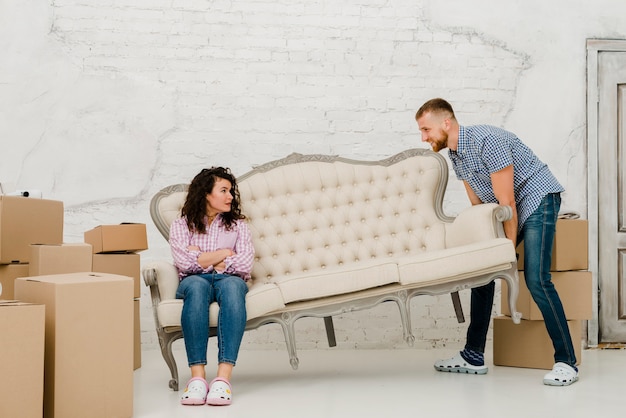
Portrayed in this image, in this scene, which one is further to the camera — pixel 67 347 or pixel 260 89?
pixel 260 89

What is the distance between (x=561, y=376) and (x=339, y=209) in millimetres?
1431

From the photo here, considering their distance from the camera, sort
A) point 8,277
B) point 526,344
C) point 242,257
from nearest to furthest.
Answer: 1. point 8,277
2. point 242,257
3. point 526,344

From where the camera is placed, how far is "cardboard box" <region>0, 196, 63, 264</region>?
9.86 feet

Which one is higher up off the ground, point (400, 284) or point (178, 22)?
point (178, 22)

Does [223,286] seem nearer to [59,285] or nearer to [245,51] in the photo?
[59,285]

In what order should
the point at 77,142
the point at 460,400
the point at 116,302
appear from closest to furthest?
the point at 116,302 → the point at 460,400 → the point at 77,142

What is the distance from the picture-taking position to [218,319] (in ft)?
10.3

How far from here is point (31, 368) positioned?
228 cm

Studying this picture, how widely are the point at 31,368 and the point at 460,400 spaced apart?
64.2 inches

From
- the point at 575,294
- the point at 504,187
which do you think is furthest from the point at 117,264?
the point at 575,294

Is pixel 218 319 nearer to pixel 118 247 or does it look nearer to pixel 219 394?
pixel 219 394

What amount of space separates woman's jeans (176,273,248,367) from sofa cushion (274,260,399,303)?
226 mm

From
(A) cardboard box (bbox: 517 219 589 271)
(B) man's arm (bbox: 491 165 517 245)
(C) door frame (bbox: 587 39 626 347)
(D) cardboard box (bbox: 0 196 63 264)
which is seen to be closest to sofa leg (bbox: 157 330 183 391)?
(D) cardboard box (bbox: 0 196 63 264)

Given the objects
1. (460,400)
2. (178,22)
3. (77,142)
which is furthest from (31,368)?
(178,22)
